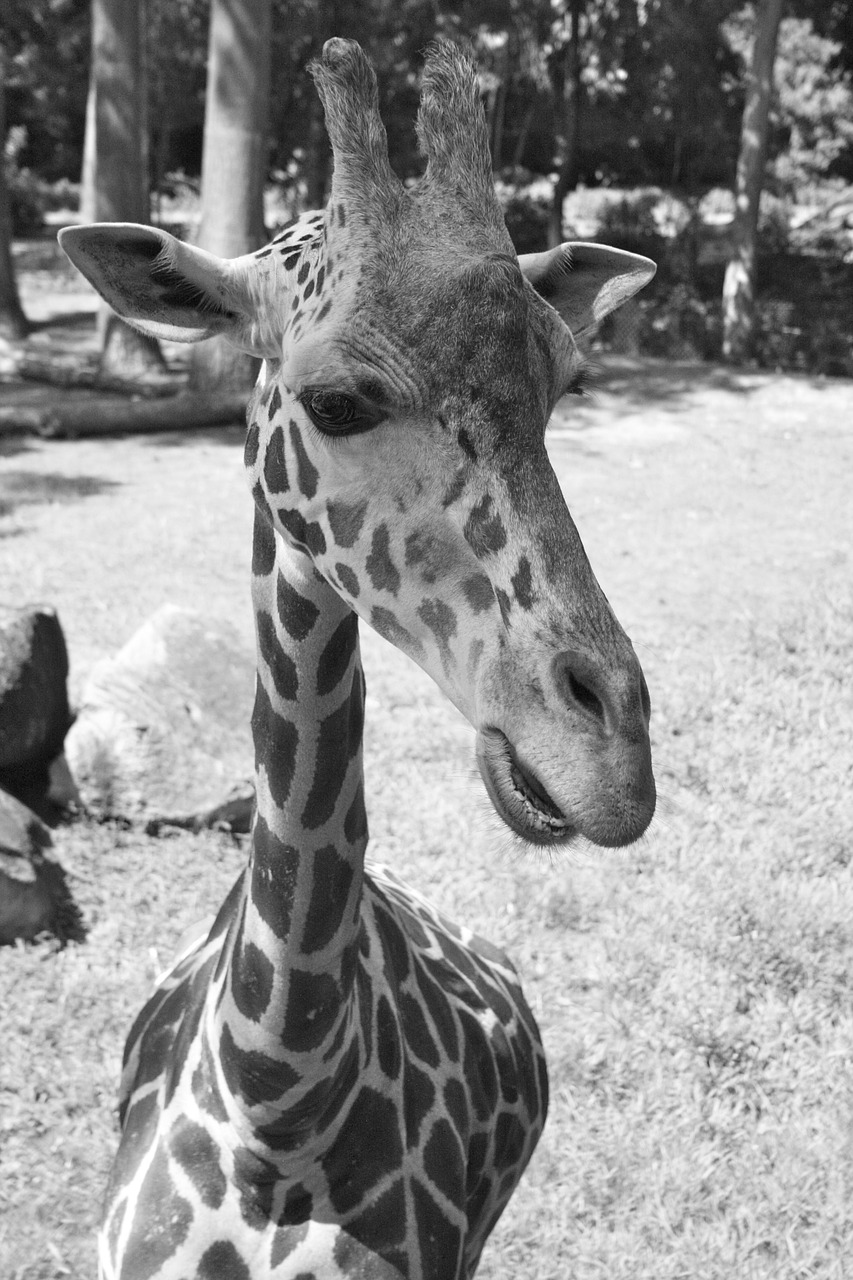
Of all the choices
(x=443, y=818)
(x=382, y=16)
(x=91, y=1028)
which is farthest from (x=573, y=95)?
(x=91, y=1028)

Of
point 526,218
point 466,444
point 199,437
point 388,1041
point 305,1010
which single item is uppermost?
point 526,218

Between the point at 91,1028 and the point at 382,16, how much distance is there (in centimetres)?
1964

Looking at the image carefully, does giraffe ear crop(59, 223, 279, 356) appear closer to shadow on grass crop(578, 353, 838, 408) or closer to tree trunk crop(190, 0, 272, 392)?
tree trunk crop(190, 0, 272, 392)

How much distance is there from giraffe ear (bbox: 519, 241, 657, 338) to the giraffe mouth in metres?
1.07

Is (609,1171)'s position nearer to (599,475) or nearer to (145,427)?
(599,475)

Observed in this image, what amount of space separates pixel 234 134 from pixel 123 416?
10.4ft

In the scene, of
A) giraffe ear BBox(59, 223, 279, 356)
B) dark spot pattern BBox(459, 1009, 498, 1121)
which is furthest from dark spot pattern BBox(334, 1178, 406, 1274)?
giraffe ear BBox(59, 223, 279, 356)

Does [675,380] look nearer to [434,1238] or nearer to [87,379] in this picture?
[87,379]

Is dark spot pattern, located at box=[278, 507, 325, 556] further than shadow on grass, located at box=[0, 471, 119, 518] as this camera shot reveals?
No

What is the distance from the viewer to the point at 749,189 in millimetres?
16609

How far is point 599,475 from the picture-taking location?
37.3ft

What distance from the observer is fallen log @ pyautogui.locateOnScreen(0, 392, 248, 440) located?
39.3 feet

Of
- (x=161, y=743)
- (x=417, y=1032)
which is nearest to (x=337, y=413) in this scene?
(x=417, y=1032)

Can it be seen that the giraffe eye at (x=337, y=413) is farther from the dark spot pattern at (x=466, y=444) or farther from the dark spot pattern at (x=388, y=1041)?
the dark spot pattern at (x=388, y=1041)
